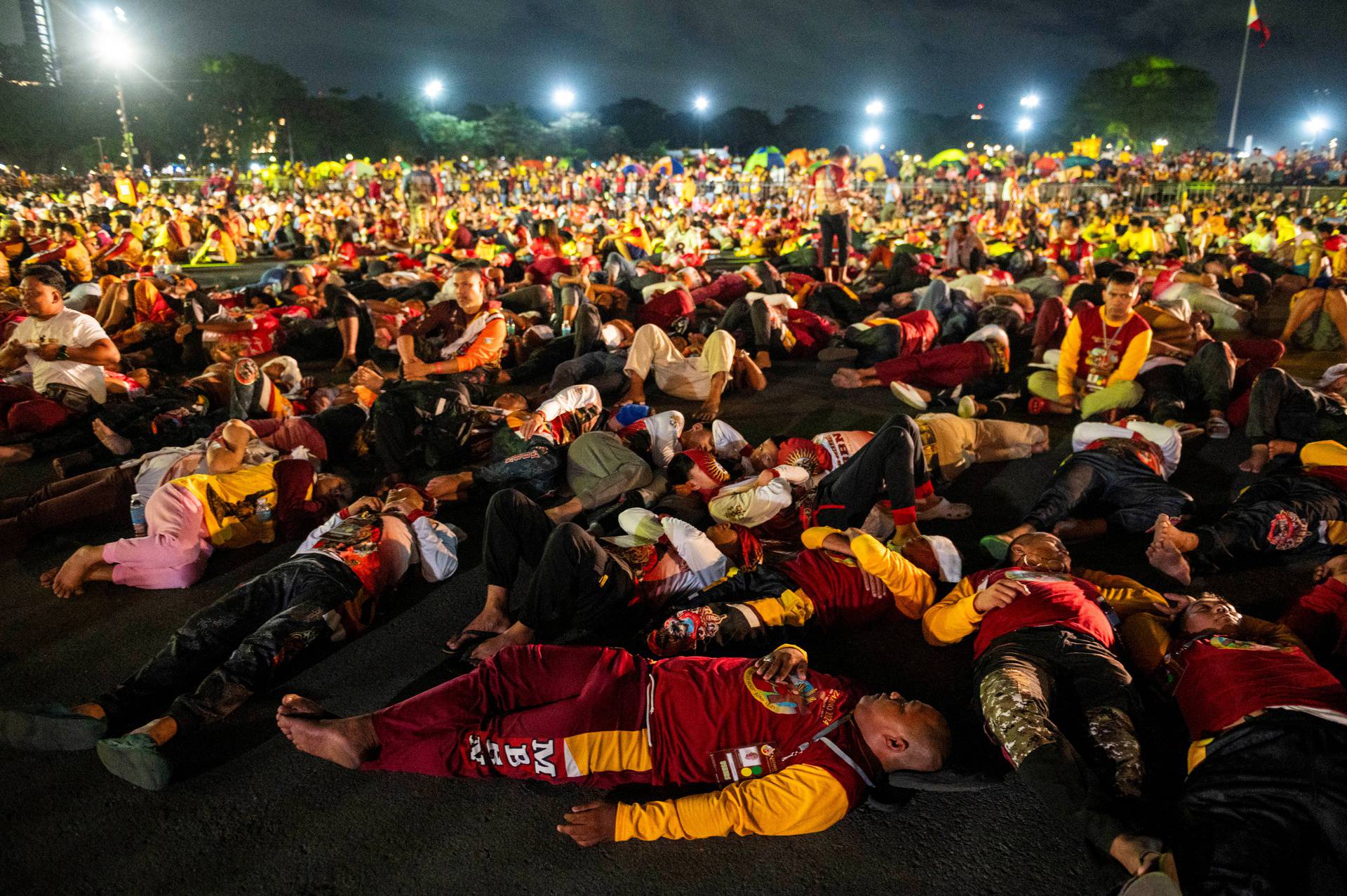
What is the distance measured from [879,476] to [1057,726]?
1.62 metres

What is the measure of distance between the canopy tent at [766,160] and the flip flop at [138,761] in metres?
25.7

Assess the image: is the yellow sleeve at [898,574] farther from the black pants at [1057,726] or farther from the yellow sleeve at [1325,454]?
the yellow sleeve at [1325,454]

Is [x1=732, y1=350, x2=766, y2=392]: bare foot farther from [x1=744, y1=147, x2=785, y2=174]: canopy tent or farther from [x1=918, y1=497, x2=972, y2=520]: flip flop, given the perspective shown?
[x1=744, y1=147, x2=785, y2=174]: canopy tent

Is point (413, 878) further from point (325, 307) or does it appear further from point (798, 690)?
point (325, 307)

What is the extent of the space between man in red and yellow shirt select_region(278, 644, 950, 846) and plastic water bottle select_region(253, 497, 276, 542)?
169 cm

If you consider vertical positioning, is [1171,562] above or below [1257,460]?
below

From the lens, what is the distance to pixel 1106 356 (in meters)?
5.88

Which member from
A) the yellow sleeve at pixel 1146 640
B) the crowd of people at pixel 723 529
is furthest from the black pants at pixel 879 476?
the yellow sleeve at pixel 1146 640

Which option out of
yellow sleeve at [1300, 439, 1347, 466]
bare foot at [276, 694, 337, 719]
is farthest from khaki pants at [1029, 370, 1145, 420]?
bare foot at [276, 694, 337, 719]

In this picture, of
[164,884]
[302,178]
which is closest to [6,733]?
[164,884]

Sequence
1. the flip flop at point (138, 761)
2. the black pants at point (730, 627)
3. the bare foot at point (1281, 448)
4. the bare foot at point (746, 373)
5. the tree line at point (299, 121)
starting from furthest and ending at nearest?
the tree line at point (299, 121) < the bare foot at point (746, 373) < the bare foot at point (1281, 448) < the black pants at point (730, 627) < the flip flop at point (138, 761)

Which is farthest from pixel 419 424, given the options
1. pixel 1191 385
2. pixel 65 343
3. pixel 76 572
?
pixel 1191 385

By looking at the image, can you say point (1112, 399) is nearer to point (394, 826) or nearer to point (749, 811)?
point (749, 811)

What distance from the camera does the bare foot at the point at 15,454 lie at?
212 inches
